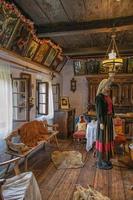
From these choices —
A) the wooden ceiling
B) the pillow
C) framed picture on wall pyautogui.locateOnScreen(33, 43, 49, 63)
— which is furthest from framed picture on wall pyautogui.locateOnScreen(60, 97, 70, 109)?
the wooden ceiling

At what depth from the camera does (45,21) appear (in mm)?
3785

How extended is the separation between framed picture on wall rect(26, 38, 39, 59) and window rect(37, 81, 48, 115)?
1.12m

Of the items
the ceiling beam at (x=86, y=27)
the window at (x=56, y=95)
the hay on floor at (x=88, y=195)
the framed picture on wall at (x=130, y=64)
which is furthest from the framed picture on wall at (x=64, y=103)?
the hay on floor at (x=88, y=195)

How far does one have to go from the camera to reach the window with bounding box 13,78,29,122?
4.02 metres

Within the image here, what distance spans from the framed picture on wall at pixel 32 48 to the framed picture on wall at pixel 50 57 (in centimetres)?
86

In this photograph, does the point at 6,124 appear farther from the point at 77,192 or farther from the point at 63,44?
the point at 63,44

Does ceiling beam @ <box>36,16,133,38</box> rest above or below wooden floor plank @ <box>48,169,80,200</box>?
above

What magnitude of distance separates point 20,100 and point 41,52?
54.8 inches

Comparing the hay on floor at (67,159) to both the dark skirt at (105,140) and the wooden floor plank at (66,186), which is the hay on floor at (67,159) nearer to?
the wooden floor plank at (66,186)

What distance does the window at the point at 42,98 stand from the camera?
5395 mm

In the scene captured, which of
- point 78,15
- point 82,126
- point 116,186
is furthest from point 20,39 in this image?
point 82,126

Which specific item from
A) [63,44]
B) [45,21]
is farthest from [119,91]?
[45,21]

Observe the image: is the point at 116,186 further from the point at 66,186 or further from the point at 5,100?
the point at 5,100

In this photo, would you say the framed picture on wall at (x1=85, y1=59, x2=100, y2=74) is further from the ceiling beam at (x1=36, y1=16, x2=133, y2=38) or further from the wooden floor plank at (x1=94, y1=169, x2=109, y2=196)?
the wooden floor plank at (x1=94, y1=169, x2=109, y2=196)
